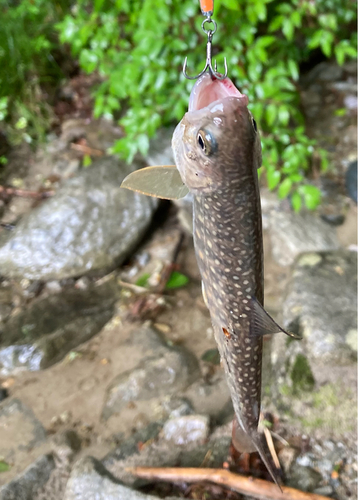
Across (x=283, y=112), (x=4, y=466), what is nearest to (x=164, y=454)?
(x=4, y=466)

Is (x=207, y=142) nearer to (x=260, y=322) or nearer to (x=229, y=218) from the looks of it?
(x=229, y=218)

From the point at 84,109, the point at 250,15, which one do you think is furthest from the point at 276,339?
the point at 84,109

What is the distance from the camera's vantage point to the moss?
7.62 feet

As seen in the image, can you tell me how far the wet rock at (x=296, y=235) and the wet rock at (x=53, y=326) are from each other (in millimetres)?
1503

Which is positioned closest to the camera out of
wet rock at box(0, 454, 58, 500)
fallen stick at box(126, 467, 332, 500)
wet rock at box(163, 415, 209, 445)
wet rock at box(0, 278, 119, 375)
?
fallen stick at box(126, 467, 332, 500)

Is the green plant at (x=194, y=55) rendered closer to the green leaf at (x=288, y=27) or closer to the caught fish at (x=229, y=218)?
the green leaf at (x=288, y=27)

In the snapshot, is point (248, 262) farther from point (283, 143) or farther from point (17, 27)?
point (17, 27)

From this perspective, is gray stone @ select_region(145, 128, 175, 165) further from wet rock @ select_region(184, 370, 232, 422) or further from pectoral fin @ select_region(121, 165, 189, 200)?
pectoral fin @ select_region(121, 165, 189, 200)

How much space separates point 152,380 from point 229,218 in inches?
69.8

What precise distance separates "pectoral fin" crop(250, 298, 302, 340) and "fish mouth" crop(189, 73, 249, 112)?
65cm

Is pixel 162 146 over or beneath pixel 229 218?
over

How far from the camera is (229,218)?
→ 1217 mm

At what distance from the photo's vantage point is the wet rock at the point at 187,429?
2.22 meters

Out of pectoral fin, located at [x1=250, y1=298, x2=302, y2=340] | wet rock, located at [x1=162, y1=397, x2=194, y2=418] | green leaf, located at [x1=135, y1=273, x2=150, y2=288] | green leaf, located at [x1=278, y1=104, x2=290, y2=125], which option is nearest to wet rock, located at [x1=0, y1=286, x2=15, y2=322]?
green leaf, located at [x1=135, y1=273, x2=150, y2=288]
